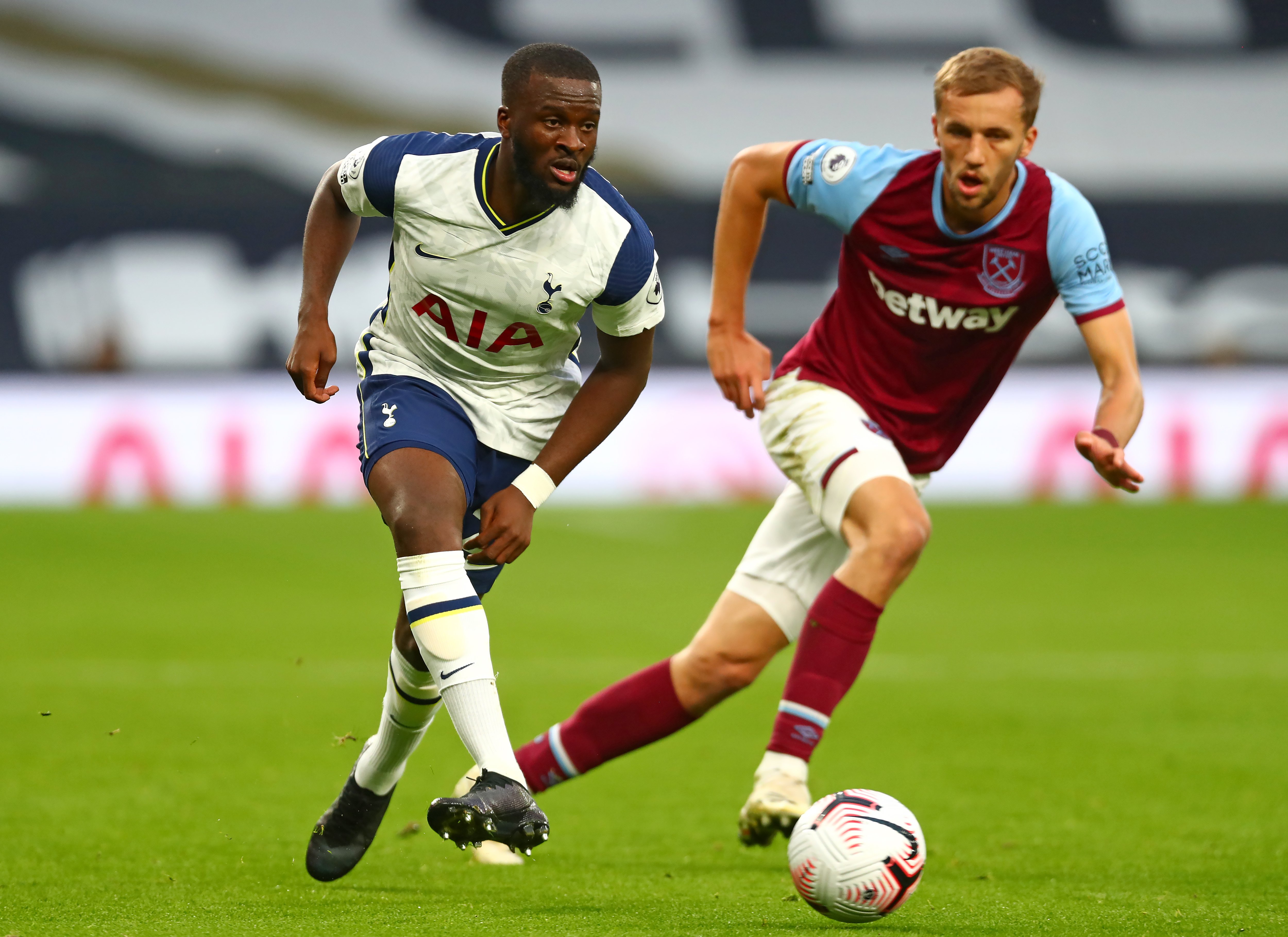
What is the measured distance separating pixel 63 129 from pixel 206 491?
1031cm

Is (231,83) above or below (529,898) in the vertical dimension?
below

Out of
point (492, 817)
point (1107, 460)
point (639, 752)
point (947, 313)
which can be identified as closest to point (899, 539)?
point (1107, 460)

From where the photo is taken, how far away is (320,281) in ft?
13.9

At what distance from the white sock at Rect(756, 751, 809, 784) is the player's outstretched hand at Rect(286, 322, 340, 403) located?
1438mm

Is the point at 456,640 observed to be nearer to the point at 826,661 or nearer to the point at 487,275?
the point at 487,275

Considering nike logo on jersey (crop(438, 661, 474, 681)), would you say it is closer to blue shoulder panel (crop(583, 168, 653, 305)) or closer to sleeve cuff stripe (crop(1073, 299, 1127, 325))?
blue shoulder panel (crop(583, 168, 653, 305))

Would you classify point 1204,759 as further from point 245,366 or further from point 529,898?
point 245,366

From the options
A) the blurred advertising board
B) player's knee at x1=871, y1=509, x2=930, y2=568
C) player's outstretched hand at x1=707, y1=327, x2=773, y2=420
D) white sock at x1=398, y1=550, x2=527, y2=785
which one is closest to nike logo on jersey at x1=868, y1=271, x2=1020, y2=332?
player's outstretched hand at x1=707, y1=327, x2=773, y2=420

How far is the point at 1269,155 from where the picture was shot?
24.8 meters

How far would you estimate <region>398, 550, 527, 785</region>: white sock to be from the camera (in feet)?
12.1

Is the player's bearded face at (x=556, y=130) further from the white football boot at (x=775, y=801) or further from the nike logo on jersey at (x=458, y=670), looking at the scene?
the white football boot at (x=775, y=801)

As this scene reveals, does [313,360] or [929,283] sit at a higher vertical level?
[929,283]

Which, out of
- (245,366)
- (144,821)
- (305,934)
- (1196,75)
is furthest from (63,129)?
(305,934)

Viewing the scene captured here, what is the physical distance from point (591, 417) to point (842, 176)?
1.07 m
